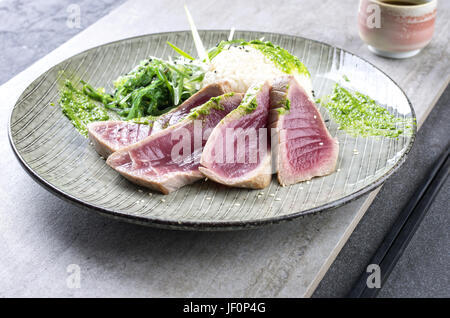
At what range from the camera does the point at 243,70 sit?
247cm

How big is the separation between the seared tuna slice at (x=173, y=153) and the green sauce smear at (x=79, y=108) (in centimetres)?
44

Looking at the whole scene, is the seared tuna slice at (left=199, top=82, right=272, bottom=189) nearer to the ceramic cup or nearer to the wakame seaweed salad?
the wakame seaweed salad

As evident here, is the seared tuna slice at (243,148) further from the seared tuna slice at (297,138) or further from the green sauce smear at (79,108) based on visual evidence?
the green sauce smear at (79,108)

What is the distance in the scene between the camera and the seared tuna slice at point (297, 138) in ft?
6.25

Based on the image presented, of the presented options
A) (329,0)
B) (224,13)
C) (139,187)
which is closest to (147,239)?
(139,187)

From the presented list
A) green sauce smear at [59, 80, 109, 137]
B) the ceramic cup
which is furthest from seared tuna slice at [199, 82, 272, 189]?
the ceramic cup

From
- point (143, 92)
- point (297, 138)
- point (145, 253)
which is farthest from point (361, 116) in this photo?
point (145, 253)

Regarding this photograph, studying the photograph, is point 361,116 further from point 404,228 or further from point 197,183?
point 197,183

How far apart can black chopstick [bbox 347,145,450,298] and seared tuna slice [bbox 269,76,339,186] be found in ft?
1.19

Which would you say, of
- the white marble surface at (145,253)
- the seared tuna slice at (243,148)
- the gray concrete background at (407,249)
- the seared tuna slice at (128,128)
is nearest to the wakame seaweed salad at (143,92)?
the seared tuna slice at (128,128)

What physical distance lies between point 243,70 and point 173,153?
69 centimetres
